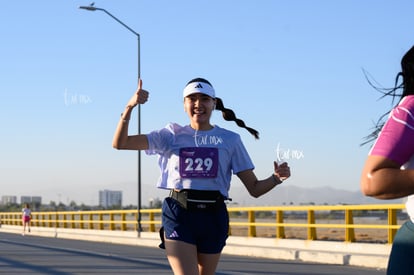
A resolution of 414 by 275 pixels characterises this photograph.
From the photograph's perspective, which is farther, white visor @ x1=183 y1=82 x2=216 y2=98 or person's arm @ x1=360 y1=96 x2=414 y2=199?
white visor @ x1=183 y1=82 x2=216 y2=98

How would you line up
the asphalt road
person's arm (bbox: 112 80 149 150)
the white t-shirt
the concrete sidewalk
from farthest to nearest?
1. the concrete sidewalk
2. the asphalt road
3. the white t-shirt
4. person's arm (bbox: 112 80 149 150)

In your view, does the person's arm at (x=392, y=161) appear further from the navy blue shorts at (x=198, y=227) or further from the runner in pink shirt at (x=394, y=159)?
the navy blue shorts at (x=198, y=227)

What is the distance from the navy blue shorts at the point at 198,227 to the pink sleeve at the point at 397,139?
259 centimetres

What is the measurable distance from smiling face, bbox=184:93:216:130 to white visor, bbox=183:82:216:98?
0.11ft

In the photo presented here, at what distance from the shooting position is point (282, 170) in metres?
5.26

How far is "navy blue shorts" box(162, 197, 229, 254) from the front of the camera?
5.20m

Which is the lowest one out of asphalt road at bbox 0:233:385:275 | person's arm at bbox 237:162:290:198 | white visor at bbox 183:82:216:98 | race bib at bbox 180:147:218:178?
asphalt road at bbox 0:233:385:275

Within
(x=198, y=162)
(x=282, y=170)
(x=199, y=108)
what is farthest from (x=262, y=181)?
(x=199, y=108)

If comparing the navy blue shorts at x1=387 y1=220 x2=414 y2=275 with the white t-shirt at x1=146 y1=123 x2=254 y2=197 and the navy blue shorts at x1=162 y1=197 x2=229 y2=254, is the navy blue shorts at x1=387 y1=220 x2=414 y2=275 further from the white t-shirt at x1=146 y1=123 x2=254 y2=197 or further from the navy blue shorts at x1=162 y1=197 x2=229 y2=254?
the white t-shirt at x1=146 y1=123 x2=254 y2=197

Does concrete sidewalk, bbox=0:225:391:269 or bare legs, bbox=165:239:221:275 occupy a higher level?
bare legs, bbox=165:239:221:275

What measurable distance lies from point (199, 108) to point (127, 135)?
0.44 meters

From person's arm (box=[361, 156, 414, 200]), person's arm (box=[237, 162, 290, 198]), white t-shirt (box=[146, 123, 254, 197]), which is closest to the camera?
person's arm (box=[361, 156, 414, 200])

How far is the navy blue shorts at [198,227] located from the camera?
5203 mm

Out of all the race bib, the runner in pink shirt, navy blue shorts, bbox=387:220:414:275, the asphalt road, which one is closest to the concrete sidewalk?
the asphalt road
